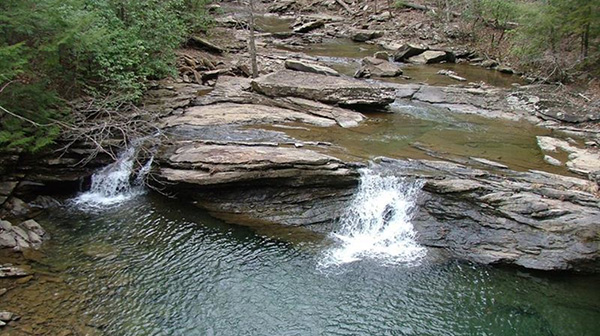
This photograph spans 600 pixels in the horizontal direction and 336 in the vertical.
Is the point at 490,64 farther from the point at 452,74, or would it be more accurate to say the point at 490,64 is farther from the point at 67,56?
the point at 67,56

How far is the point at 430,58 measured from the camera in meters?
24.6

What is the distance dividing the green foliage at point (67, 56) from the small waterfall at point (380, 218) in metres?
7.70

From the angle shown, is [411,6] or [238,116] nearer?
[238,116]

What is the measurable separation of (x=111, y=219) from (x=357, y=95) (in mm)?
9780

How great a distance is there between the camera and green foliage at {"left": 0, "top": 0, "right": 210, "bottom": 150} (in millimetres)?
9828

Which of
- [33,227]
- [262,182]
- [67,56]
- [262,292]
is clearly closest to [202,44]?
[67,56]

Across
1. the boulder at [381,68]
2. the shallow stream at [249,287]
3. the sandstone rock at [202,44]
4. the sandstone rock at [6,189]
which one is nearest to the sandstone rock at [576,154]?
the shallow stream at [249,287]

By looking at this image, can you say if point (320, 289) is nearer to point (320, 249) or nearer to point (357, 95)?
point (320, 249)

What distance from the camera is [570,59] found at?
19.0m

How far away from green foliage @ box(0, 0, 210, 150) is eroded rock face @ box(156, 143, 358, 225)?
131 inches

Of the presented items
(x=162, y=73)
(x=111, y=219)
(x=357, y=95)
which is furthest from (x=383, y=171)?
(x=162, y=73)

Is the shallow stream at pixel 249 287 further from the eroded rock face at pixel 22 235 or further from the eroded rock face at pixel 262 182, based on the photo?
the eroded rock face at pixel 262 182

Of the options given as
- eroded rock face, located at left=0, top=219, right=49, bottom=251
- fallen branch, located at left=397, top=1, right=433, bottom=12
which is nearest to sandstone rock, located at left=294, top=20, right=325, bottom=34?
fallen branch, located at left=397, top=1, right=433, bottom=12

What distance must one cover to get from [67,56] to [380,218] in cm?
1003
